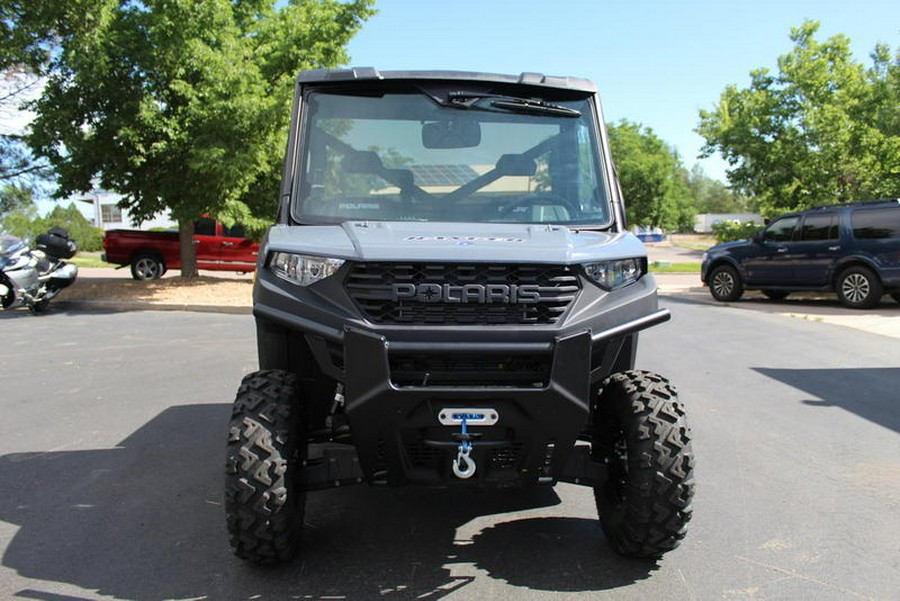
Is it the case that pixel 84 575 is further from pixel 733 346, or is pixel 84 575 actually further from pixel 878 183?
pixel 878 183

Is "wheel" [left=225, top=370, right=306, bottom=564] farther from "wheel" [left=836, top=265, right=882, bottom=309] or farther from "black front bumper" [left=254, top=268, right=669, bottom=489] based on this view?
"wheel" [left=836, top=265, right=882, bottom=309]

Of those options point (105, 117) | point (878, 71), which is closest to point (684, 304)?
point (105, 117)

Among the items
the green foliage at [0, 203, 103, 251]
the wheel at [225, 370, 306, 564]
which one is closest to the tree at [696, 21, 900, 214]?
the wheel at [225, 370, 306, 564]

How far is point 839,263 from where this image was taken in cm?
1470

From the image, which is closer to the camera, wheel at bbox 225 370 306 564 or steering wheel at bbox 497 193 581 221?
wheel at bbox 225 370 306 564

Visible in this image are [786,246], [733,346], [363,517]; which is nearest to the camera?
[363,517]

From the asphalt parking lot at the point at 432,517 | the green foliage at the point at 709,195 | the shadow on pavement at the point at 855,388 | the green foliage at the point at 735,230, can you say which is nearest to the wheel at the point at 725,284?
the green foliage at the point at 735,230

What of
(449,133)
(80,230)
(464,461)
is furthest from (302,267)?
(80,230)

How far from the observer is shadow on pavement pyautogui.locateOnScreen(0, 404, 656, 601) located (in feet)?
11.1

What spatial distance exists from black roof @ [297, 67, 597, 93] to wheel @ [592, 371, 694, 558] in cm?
156

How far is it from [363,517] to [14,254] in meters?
11.4

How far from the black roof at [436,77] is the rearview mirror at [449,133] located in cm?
23

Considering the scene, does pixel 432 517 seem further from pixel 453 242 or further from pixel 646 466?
pixel 453 242

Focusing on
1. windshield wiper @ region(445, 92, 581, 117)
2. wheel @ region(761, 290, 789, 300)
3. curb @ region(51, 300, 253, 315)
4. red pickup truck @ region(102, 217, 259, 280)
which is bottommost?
wheel @ region(761, 290, 789, 300)
